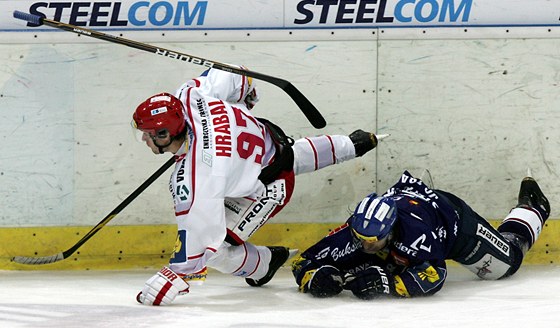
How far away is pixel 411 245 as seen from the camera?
4.27 m

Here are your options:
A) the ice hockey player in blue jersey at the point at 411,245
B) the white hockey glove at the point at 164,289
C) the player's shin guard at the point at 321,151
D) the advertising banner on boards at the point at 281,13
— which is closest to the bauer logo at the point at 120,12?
the advertising banner on boards at the point at 281,13

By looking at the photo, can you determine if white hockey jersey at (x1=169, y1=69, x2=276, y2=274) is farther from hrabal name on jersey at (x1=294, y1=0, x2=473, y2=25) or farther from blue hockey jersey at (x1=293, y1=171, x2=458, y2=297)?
hrabal name on jersey at (x1=294, y1=0, x2=473, y2=25)

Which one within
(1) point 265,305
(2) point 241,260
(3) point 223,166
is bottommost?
(1) point 265,305

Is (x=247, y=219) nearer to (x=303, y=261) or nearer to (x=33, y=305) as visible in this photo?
(x=303, y=261)

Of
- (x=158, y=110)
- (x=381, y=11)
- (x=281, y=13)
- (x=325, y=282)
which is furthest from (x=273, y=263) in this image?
(x=381, y=11)

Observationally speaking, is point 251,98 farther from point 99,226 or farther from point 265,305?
point 265,305

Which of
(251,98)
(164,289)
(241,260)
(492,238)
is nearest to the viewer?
(164,289)

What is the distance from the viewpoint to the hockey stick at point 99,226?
4.78m

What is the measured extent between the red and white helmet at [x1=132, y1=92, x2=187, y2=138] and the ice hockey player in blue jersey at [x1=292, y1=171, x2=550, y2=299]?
2.54ft

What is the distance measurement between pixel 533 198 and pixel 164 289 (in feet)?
6.10

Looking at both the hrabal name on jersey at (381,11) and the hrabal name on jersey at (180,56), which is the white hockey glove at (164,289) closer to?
the hrabal name on jersey at (180,56)

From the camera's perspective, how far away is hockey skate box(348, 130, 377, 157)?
4.88 metres

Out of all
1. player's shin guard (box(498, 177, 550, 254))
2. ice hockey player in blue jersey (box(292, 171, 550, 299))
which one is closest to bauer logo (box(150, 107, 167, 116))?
ice hockey player in blue jersey (box(292, 171, 550, 299))

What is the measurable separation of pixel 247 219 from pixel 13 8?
4.85 ft
